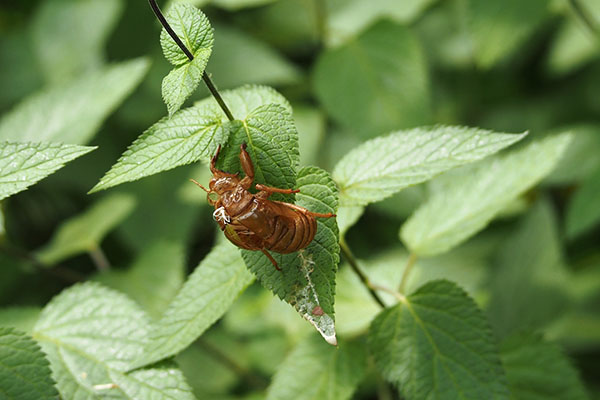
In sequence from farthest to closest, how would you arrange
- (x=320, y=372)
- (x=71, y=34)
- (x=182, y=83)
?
(x=71, y=34), (x=320, y=372), (x=182, y=83)

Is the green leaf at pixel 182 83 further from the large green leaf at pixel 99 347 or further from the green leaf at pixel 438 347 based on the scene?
the green leaf at pixel 438 347

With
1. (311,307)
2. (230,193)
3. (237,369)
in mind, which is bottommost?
(237,369)

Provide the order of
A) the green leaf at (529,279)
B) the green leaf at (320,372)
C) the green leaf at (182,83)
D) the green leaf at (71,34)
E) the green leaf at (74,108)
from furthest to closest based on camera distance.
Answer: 1. the green leaf at (71,34)
2. the green leaf at (529,279)
3. the green leaf at (74,108)
4. the green leaf at (320,372)
5. the green leaf at (182,83)

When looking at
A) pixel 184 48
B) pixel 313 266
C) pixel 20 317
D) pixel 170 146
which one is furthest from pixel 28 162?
pixel 20 317

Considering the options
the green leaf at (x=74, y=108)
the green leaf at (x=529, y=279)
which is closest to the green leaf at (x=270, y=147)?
the green leaf at (x=74, y=108)

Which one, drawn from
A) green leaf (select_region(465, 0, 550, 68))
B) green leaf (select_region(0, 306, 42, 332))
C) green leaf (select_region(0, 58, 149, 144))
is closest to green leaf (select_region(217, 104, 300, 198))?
green leaf (select_region(0, 306, 42, 332))

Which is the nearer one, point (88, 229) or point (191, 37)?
point (191, 37)

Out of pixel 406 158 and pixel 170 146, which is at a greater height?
pixel 170 146

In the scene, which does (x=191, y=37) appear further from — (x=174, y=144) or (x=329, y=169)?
(x=329, y=169)
